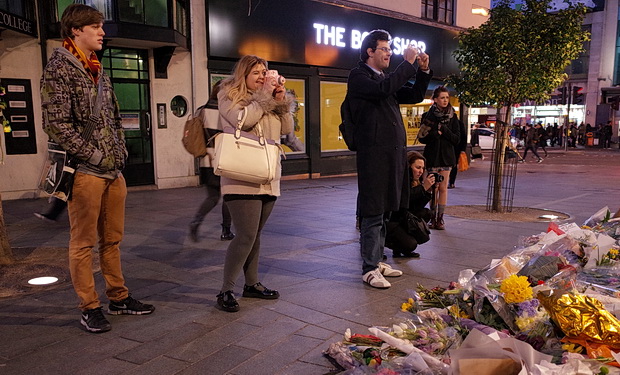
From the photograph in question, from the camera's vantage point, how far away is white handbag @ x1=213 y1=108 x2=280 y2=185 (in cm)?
361

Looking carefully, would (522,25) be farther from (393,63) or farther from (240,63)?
(393,63)

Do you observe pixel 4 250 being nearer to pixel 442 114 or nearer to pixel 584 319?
pixel 584 319

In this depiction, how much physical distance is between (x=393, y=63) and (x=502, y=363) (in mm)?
14629

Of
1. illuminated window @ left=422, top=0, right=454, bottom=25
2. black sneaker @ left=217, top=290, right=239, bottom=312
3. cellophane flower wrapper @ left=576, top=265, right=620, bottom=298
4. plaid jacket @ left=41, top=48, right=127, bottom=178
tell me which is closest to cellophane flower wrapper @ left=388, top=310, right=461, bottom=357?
cellophane flower wrapper @ left=576, top=265, right=620, bottom=298

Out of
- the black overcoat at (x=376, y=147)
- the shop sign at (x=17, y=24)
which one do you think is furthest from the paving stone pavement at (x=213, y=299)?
the shop sign at (x=17, y=24)

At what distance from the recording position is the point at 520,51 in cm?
768

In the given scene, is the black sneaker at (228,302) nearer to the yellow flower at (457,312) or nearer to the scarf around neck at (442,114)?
the yellow flower at (457,312)

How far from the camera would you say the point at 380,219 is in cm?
446

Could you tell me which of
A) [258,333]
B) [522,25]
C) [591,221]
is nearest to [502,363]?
[258,333]

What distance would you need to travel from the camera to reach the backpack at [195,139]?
5.28 meters

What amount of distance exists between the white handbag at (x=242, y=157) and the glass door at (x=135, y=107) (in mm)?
8144

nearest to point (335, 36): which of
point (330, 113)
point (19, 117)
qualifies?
point (330, 113)

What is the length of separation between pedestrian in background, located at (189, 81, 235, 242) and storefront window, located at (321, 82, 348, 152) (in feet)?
28.4

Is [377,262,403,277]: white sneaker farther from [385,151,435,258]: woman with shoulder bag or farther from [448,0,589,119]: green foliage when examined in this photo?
[448,0,589,119]: green foliage
